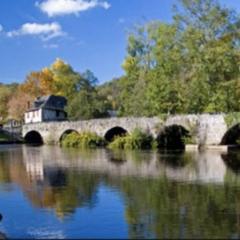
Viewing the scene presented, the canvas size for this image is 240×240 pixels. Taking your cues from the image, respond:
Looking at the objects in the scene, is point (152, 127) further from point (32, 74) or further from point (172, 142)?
point (32, 74)

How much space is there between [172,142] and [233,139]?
23.2ft

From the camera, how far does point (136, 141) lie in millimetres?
58500

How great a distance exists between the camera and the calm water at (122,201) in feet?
57.5

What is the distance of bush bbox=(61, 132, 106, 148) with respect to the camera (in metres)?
65.8

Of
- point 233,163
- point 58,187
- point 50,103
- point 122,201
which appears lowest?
point 122,201

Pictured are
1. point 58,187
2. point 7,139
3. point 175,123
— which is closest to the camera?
point 58,187

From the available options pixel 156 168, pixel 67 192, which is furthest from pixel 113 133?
pixel 67 192

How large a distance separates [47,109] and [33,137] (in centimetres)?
1019

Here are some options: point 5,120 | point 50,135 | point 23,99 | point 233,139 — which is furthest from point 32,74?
point 233,139

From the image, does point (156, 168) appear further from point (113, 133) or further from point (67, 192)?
point (113, 133)

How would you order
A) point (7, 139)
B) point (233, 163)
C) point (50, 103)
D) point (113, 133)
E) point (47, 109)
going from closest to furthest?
point (233, 163), point (113, 133), point (7, 139), point (50, 103), point (47, 109)

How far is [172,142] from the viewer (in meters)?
60.2

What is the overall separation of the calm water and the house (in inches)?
2299

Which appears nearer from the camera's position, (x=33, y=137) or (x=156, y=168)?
(x=156, y=168)
